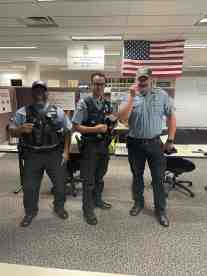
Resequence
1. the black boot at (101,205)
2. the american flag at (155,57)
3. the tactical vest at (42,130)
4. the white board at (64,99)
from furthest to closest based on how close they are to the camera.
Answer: the american flag at (155,57) → the white board at (64,99) → the black boot at (101,205) → the tactical vest at (42,130)

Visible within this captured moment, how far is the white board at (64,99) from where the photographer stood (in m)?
5.43

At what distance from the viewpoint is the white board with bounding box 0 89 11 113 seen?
5.17 m

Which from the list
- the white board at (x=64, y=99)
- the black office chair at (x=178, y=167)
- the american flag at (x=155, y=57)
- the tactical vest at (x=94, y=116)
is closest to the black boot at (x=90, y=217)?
the tactical vest at (x=94, y=116)

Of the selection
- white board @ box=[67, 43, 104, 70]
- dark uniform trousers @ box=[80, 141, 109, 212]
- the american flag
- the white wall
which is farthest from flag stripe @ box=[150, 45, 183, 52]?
the white wall

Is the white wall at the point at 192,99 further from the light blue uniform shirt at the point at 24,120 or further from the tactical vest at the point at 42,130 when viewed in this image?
the tactical vest at the point at 42,130

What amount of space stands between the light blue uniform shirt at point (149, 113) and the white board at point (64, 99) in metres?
2.66

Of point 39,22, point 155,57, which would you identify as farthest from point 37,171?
point 155,57

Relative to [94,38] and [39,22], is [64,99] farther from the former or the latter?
[94,38]

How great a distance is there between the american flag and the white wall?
6.07 m

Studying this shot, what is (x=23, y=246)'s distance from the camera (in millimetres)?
2584

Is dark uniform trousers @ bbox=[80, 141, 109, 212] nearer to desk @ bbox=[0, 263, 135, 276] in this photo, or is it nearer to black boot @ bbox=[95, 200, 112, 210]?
black boot @ bbox=[95, 200, 112, 210]

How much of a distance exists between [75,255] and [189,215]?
4.80 feet

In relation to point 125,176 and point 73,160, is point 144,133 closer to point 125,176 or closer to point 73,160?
point 73,160

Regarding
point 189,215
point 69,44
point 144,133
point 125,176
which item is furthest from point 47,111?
point 69,44
